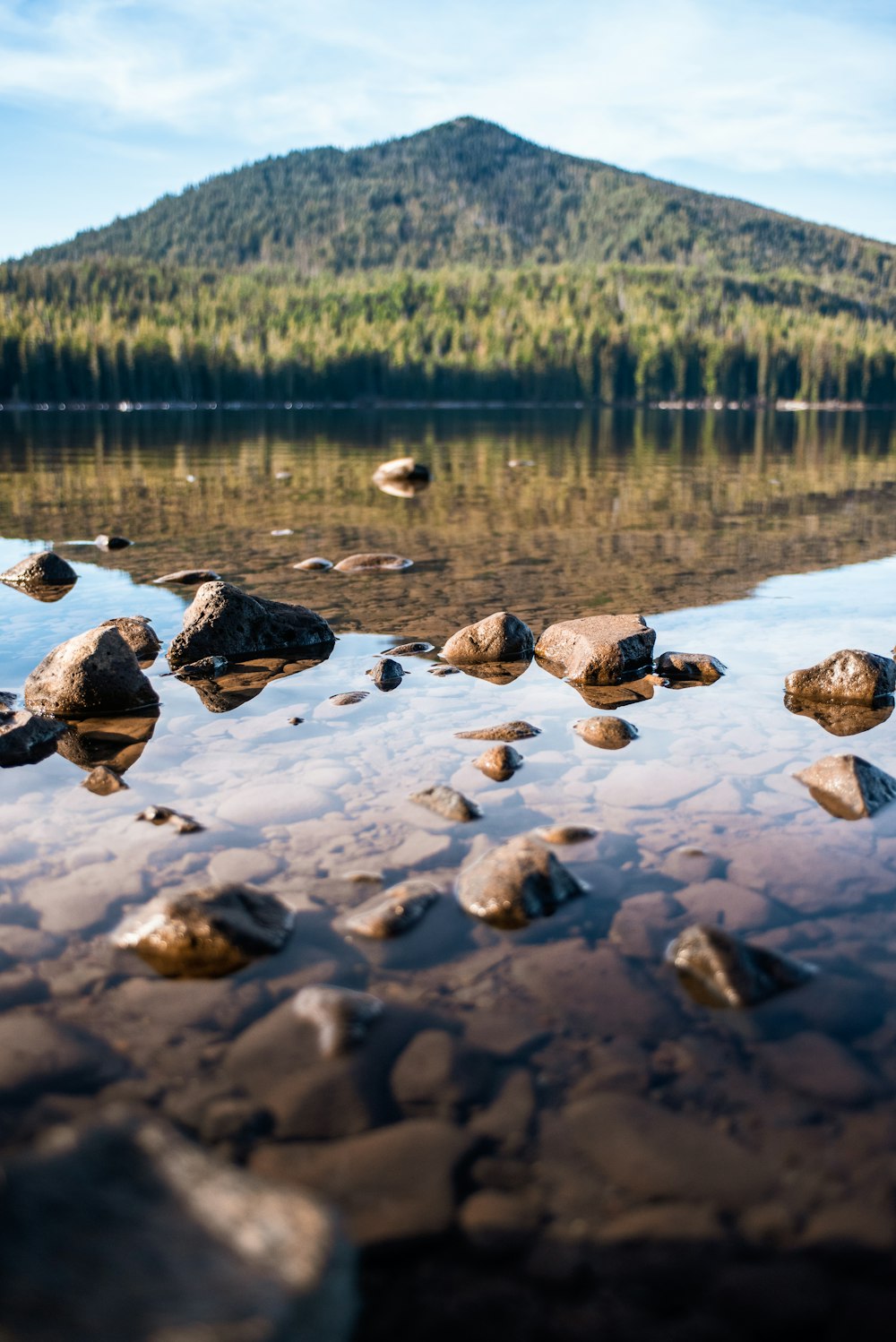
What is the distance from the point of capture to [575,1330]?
Result: 261 centimetres

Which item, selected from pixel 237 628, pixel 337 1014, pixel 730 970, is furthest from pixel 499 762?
pixel 237 628

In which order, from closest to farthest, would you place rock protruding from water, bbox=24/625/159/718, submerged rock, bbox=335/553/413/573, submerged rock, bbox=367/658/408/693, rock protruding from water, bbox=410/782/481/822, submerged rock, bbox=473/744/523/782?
rock protruding from water, bbox=410/782/481/822, submerged rock, bbox=473/744/523/782, rock protruding from water, bbox=24/625/159/718, submerged rock, bbox=367/658/408/693, submerged rock, bbox=335/553/413/573

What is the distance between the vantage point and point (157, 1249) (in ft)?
7.98

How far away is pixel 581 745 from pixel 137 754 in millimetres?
3163

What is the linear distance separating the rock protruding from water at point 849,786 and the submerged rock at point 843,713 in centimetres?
113

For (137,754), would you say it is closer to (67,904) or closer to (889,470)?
(67,904)

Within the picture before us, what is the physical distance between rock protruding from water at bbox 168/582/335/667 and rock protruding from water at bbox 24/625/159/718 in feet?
4.04

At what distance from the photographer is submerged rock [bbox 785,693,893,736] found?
7.28 metres

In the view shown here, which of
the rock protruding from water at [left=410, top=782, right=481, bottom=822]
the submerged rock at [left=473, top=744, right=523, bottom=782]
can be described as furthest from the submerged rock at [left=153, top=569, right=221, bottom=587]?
the rock protruding from water at [left=410, top=782, right=481, bottom=822]

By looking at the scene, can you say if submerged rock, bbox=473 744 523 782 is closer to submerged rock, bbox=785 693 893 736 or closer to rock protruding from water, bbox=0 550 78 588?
submerged rock, bbox=785 693 893 736

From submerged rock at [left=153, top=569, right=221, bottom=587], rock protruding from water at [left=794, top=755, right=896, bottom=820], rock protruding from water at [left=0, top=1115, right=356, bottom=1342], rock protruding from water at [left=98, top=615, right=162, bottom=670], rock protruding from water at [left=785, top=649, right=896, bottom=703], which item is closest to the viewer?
rock protruding from water at [left=0, top=1115, right=356, bottom=1342]

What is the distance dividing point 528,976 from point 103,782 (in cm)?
A: 331

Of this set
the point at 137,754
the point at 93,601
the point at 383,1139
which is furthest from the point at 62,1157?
the point at 93,601

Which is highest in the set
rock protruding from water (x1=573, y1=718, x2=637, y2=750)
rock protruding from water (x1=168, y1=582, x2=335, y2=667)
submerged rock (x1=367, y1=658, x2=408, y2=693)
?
rock protruding from water (x1=168, y1=582, x2=335, y2=667)
